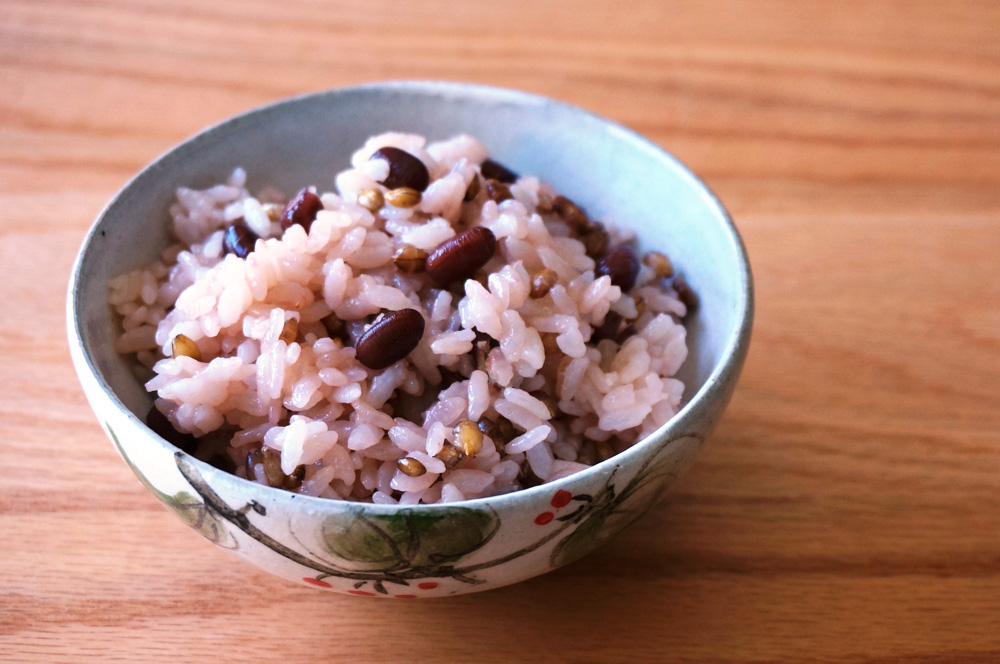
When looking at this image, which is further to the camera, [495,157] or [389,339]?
[495,157]

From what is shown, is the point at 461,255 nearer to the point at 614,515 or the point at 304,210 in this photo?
the point at 304,210

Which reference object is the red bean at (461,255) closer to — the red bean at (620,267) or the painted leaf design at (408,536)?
the red bean at (620,267)

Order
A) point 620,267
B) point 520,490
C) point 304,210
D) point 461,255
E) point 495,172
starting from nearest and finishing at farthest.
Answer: point 520,490 < point 461,255 < point 304,210 < point 620,267 < point 495,172

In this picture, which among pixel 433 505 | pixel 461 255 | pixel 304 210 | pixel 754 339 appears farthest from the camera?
pixel 754 339

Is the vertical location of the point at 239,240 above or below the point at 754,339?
above

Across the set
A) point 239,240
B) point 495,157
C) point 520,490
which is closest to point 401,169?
point 239,240

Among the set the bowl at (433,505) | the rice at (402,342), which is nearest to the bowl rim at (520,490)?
the bowl at (433,505)

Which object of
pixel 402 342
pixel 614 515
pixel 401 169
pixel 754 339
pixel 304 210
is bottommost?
pixel 754 339
